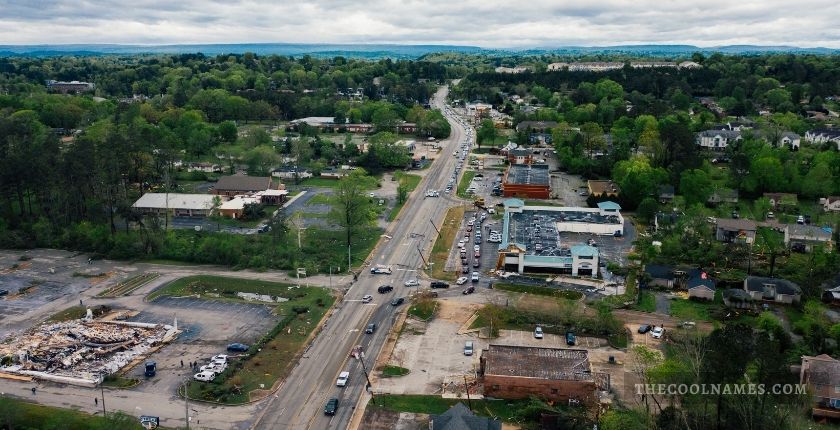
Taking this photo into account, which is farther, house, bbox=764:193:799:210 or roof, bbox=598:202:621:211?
house, bbox=764:193:799:210

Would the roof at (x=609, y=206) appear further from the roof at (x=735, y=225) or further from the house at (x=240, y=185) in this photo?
the house at (x=240, y=185)

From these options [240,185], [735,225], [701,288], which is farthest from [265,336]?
[735,225]

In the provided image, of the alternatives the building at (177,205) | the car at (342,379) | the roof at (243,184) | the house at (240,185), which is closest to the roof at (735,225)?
the car at (342,379)

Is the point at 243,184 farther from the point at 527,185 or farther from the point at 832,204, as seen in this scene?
the point at 832,204

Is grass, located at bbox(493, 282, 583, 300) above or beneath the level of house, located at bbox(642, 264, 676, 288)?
beneath

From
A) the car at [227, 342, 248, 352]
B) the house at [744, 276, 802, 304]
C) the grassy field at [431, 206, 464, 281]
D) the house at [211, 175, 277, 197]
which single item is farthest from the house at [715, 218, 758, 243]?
the house at [211, 175, 277, 197]

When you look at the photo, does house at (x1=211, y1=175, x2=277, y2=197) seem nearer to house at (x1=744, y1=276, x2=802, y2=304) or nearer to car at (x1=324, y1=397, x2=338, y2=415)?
car at (x1=324, y1=397, x2=338, y2=415)
